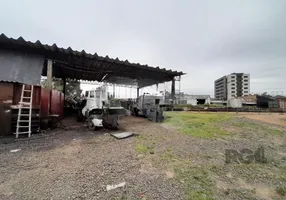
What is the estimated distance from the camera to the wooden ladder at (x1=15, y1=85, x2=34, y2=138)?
599 centimetres

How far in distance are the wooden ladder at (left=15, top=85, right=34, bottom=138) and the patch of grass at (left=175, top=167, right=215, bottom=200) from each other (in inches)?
229

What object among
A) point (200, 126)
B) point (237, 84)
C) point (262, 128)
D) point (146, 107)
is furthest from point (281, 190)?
point (237, 84)

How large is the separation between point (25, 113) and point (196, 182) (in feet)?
21.9

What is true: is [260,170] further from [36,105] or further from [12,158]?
[36,105]

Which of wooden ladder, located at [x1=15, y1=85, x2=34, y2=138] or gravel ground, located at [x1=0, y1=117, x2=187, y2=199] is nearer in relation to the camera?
gravel ground, located at [x1=0, y1=117, x2=187, y2=199]

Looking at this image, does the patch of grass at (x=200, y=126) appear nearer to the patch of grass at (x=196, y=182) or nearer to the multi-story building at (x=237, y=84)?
the patch of grass at (x=196, y=182)

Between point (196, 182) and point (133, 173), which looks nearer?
point (196, 182)

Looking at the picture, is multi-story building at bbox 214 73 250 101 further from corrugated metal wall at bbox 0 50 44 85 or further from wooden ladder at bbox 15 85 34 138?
wooden ladder at bbox 15 85 34 138

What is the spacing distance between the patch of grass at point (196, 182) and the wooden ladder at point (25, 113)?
5828mm

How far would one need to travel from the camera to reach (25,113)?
6293 millimetres

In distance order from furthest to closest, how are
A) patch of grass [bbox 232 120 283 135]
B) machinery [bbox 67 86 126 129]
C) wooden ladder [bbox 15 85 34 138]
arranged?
patch of grass [bbox 232 120 283 135]
machinery [bbox 67 86 126 129]
wooden ladder [bbox 15 85 34 138]

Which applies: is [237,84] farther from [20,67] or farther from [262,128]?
[20,67]

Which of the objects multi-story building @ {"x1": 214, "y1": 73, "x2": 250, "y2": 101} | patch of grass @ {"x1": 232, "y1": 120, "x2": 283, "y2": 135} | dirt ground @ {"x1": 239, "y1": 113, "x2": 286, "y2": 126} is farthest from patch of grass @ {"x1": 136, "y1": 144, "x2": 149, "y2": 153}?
multi-story building @ {"x1": 214, "y1": 73, "x2": 250, "y2": 101}

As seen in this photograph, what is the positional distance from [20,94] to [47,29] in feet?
26.1
